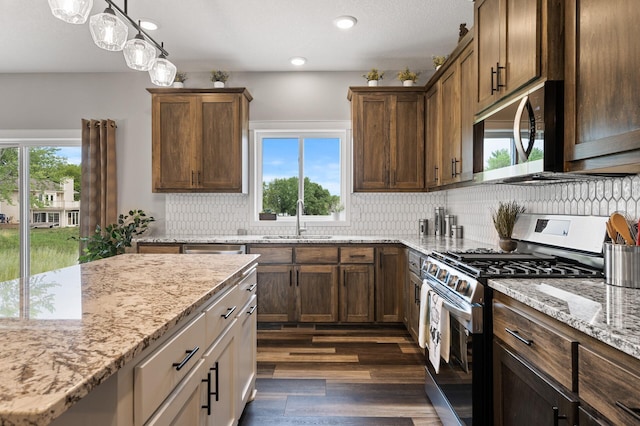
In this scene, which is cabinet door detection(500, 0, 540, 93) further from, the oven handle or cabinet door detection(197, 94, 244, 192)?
cabinet door detection(197, 94, 244, 192)

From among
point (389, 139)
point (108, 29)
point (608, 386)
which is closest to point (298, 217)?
point (389, 139)

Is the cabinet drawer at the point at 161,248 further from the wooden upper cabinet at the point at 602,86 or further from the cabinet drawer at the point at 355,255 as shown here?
the wooden upper cabinet at the point at 602,86

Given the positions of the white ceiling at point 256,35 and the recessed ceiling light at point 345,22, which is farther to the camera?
the recessed ceiling light at point 345,22

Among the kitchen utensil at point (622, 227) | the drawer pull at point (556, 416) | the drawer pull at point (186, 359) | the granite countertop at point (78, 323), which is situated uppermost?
the kitchen utensil at point (622, 227)

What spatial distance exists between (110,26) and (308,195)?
2.96 meters

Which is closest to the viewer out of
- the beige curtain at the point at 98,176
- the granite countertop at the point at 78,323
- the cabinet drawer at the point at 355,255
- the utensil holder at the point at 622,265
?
the granite countertop at the point at 78,323

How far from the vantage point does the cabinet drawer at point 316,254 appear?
3.90 m

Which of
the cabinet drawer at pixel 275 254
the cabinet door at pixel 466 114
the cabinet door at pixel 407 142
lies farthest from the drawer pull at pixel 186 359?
the cabinet door at pixel 407 142

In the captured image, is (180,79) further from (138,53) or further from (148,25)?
(138,53)

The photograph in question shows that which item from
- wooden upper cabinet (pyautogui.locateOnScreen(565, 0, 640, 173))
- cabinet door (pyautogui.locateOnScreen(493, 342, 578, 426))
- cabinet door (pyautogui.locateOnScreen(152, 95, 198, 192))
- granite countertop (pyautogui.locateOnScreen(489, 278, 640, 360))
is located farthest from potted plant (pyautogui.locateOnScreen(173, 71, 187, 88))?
cabinet door (pyautogui.locateOnScreen(493, 342, 578, 426))

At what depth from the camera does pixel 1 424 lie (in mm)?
602

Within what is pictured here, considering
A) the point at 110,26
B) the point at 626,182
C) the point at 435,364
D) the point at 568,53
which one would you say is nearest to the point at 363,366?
the point at 435,364

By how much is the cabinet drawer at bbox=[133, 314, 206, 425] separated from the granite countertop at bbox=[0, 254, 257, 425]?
6 centimetres

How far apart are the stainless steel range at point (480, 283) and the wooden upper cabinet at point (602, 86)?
0.50 m
